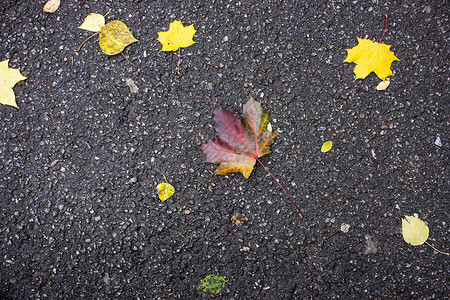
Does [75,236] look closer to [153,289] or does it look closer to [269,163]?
[153,289]

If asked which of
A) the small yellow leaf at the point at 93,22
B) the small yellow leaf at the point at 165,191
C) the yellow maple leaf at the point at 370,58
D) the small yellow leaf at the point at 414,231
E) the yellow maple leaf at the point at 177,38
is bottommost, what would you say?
the small yellow leaf at the point at 414,231

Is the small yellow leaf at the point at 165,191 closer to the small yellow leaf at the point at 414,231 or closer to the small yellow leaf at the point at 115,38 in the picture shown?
the small yellow leaf at the point at 115,38

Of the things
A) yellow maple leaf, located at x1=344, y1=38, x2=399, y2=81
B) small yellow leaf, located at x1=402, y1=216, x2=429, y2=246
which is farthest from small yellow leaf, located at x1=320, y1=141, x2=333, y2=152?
small yellow leaf, located at x1=402, y1=216, x2=429, y2=246

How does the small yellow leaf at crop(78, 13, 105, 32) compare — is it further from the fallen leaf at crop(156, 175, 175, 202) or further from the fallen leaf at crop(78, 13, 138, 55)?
the fallen leaf at crop(156, 175, 175, 202)

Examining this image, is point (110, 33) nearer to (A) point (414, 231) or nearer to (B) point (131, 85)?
(B) point (131, 85)

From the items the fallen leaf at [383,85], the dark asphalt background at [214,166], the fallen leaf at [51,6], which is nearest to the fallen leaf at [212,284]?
the dark asphalt background at [214,166]

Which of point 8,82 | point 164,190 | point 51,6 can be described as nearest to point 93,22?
point 51,6
